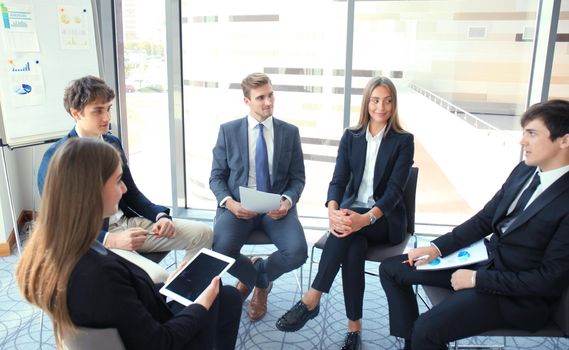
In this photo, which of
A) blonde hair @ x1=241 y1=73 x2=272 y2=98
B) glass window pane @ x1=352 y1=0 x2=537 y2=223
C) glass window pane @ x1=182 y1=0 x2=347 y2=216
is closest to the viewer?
blonde hair @ x1=241 y1=73 x2=272 y2=98

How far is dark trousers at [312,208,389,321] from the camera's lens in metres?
2.33

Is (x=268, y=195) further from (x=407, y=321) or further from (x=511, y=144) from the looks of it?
(x=511, y=144)

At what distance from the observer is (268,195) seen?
2.45 metres

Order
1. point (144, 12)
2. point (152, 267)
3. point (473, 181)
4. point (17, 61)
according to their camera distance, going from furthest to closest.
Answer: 1. point (473, 181)
2. point (144, 12)
3. point (17, 61)
4. point (152, 267)

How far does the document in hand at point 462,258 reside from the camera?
203 centimetres

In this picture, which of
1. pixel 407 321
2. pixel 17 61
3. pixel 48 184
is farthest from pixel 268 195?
pixel 17 61

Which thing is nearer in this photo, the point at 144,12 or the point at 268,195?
the point at 268,195

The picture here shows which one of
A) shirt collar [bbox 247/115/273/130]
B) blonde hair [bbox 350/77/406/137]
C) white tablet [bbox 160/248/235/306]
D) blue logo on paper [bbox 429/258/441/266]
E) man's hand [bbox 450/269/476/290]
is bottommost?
blue logo on paper [bbox 429/258/441/266]

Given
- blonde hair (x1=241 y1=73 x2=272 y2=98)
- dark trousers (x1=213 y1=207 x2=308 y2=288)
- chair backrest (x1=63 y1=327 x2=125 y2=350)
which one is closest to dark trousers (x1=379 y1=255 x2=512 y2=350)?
dark trousers (x1=213 y1=207 x2=308 y2=288)

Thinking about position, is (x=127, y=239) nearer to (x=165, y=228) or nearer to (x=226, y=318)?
(x=165, y=228)

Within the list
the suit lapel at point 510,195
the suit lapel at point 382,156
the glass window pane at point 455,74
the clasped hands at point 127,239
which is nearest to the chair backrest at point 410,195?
the suit lapel at point 382,156

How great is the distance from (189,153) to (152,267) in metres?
2.16

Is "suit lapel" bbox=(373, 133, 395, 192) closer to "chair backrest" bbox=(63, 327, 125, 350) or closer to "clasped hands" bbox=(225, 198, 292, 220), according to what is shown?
"clasped hands" bbox=(225, 198, 292, 220)

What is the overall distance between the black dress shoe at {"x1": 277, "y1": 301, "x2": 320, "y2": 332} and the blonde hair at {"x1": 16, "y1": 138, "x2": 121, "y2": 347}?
141cm
